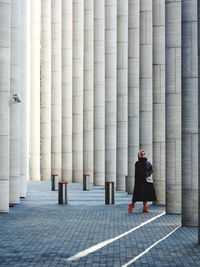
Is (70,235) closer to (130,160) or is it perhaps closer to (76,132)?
(130,160)

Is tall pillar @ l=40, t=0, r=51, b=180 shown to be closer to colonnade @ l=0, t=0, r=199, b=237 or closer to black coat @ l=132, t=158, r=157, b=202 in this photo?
colonnade @ l=0, t=0, r=199, b=237

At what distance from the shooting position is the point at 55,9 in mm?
47969

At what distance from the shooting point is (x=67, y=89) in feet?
150

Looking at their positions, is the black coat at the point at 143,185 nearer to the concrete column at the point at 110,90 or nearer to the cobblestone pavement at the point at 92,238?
the cobblestone pavement at the point at 92,238

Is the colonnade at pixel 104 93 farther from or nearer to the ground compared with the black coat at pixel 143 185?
farther from the ground

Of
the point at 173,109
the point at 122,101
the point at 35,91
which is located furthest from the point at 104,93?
the point at 173,109

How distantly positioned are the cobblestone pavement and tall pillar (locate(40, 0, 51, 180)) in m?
25.6

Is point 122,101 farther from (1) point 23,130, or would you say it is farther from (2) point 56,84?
(2) point 56,84

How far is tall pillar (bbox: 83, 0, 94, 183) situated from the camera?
41.3 m

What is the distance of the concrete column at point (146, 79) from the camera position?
88.2 feet

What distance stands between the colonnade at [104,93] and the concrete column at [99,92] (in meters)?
0.06

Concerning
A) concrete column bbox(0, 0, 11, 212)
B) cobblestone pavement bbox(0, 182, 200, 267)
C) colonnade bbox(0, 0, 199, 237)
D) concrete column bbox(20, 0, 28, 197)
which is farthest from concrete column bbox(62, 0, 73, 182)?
concrete column bbox(0, 0, 11, 212)

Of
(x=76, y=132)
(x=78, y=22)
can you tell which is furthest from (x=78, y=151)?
(x=78, y=22)

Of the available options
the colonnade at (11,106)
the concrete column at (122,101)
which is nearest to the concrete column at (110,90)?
the concrete column at (122,101)
